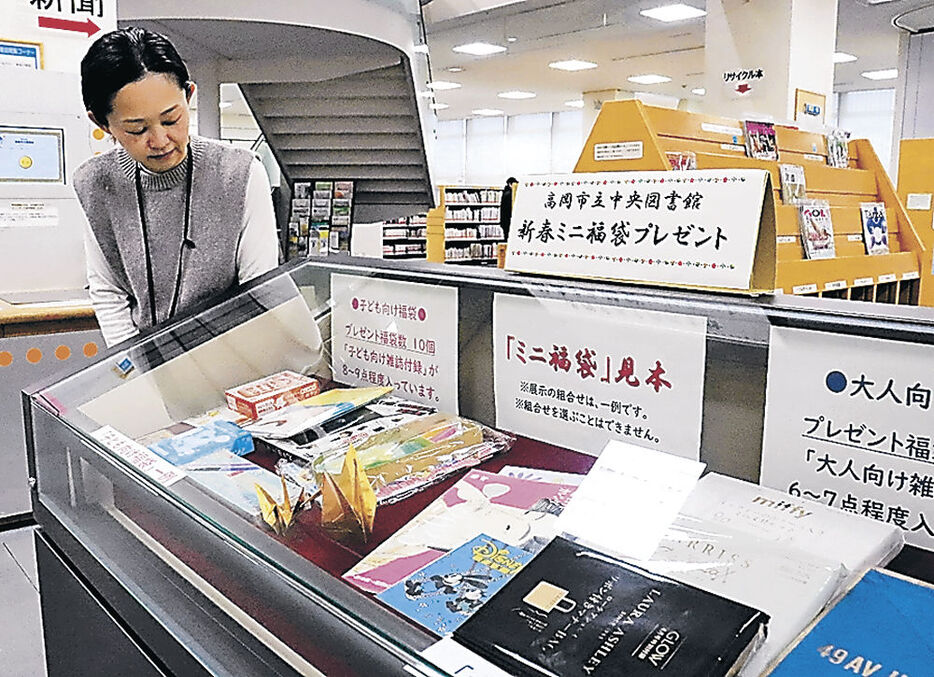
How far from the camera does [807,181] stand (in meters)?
3.54

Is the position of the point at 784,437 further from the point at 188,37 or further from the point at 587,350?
the point at 188,37

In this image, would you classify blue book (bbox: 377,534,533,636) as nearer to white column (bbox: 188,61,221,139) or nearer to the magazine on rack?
the magazine on rack

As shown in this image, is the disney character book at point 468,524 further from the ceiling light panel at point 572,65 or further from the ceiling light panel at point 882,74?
the ceiling light panel at point 882,74

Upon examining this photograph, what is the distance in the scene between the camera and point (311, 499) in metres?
1.05

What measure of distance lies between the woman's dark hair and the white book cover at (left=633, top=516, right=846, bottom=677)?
1.43 meters

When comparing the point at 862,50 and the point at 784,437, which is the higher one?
the point at 862,50

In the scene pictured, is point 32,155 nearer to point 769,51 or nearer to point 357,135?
point 769,51

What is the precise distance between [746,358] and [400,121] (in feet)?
27.4

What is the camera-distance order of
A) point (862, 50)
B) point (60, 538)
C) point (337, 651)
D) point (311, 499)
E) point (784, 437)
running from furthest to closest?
1. point (862, 50)
2. point (60, 538)
3. point (311, 499)
4. point (784, 437)
5. point (337, 651)

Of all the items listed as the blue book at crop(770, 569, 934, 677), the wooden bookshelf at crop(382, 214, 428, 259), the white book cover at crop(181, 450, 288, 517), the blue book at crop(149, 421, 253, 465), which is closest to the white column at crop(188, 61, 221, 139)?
the wooden bookshelf at crop(382, 214, 428, 259)

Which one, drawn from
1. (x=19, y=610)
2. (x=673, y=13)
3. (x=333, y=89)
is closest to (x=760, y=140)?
(x=19, y=610)

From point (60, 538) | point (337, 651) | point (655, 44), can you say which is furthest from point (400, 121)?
point (337, 651)

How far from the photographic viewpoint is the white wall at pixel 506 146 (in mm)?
17109

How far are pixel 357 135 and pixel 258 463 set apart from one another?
8686 millimetres
